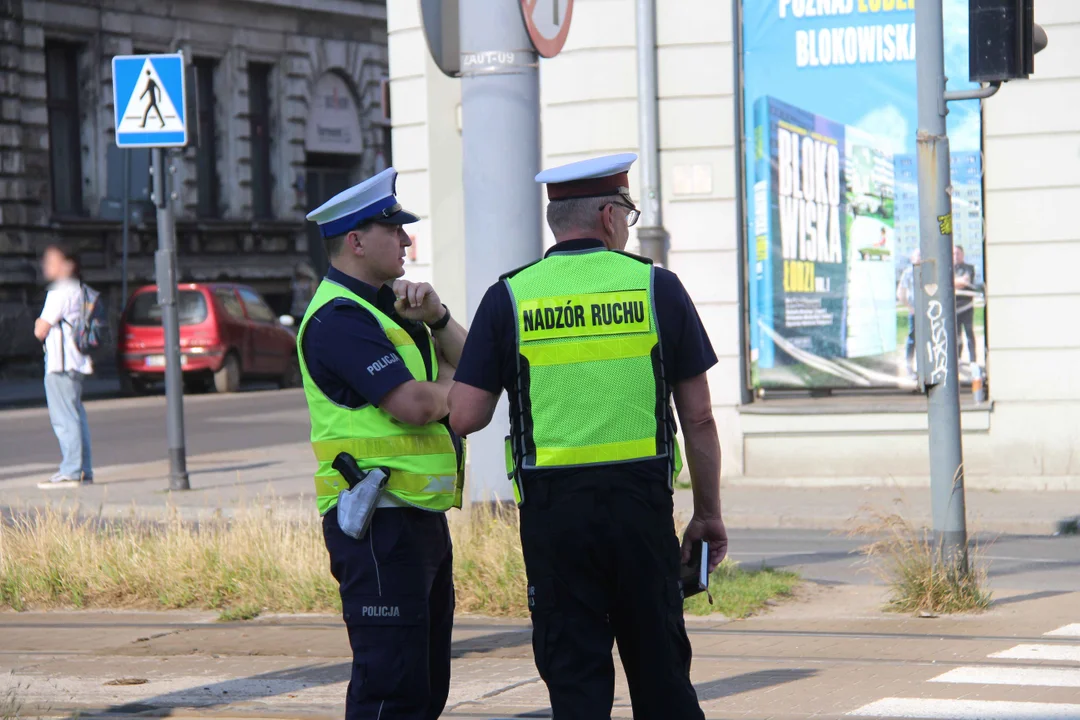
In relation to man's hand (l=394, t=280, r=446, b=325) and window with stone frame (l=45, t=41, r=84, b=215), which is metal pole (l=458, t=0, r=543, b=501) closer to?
man's hand (l=394, t=280, r=446, b=325)

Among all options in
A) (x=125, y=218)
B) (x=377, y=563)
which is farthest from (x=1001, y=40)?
(x=125, y=218)

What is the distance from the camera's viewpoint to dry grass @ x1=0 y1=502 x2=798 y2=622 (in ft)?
25.7

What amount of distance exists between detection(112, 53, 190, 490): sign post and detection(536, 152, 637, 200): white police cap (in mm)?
9021

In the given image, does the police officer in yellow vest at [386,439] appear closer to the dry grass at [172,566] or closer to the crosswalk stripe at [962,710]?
the crosswalk stripe at [962,710]

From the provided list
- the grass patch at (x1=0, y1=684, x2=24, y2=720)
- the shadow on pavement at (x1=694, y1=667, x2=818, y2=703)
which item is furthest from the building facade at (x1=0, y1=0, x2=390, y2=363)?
the shadow on pavement at (x1=694, y1=667, x2=818, y2=703)

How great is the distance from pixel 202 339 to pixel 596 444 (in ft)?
76.0

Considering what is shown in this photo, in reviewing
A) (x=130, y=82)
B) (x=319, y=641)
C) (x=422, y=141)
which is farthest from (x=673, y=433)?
(x=422, y=141)

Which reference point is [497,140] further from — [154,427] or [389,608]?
[154,427]

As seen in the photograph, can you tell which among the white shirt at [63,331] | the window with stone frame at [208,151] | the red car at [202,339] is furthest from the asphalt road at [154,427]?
the window with stone frame at [208,151]

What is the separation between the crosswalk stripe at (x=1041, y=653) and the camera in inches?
260

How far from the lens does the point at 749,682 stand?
6.25 meters

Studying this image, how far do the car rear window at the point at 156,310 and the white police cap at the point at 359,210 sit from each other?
73.6ft

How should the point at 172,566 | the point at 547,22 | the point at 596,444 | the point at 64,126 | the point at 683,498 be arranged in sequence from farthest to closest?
the point at 64,126
the point at 683,498
the point at 172,566
the point at 547,22
the point at 596,444

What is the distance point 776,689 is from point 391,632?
7.74 feet
